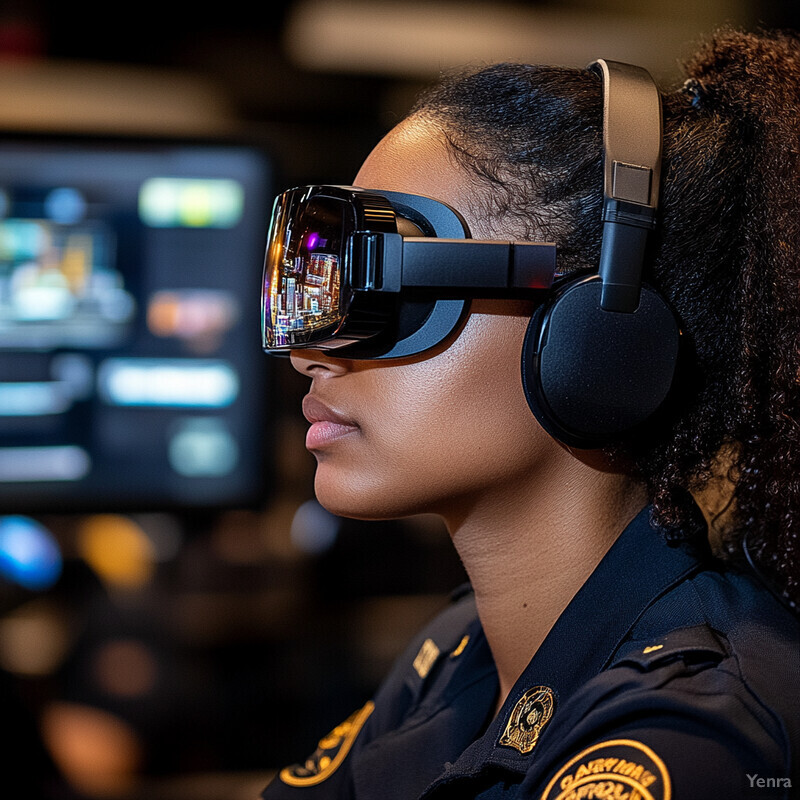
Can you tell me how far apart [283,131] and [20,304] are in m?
1.22

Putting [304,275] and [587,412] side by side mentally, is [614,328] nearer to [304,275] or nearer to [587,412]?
[587,412]

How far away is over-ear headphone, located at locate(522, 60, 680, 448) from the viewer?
817 mm

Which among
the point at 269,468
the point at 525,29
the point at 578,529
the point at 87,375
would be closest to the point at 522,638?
the point at 578,529

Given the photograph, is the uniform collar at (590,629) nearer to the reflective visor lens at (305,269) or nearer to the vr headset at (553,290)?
the vr headset at (553,290)

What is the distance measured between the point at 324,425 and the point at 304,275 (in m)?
0.15

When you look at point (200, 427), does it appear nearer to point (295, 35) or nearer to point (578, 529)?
point (578, 529)

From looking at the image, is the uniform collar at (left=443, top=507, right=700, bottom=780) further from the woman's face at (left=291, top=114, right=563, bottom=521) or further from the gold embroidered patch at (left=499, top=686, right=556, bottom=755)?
the woman's face at (left=291, top=114, right=563, bottom=521)

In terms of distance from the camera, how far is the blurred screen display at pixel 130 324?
1737mm

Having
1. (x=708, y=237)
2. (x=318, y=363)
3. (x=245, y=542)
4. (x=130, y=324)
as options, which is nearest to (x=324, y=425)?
(x=318, y=363)

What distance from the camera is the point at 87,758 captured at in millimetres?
2080

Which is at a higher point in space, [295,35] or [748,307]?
[295,35]

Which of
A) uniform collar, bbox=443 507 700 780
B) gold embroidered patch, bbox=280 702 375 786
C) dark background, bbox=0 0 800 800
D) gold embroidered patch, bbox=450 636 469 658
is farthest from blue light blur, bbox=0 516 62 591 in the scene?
uniform collar, bbox=443 507 700 780

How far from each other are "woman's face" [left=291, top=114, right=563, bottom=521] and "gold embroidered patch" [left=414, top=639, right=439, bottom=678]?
0.28 m

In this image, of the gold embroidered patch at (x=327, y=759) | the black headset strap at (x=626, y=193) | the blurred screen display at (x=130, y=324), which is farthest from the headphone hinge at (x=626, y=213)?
the blurred screen display at (x=130, y=324)
